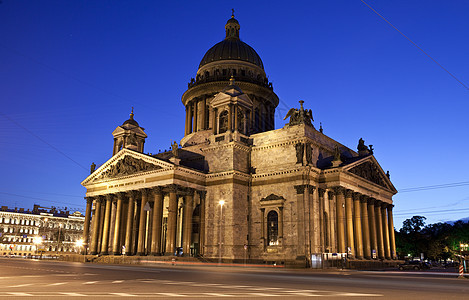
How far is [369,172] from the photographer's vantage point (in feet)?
184

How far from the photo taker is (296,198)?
47.3 metres

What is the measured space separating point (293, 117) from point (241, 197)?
11702 millimetres

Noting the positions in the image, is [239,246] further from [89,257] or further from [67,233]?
[67,233]

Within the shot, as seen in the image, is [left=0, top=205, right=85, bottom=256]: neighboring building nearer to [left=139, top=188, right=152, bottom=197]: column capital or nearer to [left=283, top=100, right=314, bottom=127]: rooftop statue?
[left=139, top=188, right=152, bottom=197]: column capital

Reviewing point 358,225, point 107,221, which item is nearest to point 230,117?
point 358,225

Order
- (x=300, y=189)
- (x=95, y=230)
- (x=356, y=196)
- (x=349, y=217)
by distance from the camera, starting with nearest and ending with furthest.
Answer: (x=300, y=189)
(x=349, y=217)
(x=356, y=196)
(x=95, y=230)

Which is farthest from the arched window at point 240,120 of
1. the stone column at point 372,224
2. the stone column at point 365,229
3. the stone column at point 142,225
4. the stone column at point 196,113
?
the stone column at point 372,224

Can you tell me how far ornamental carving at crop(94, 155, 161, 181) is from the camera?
52078 millimetres

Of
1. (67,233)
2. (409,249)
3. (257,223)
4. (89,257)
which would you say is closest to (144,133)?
(89,257)

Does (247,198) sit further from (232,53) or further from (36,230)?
(36,230)

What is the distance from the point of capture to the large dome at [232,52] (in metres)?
70.7

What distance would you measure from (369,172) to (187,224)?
2557 cm

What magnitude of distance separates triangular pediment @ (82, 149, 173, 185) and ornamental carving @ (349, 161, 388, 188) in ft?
77.1

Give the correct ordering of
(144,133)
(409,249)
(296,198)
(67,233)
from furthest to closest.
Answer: (67,233)
(409,249)
(144,133)
(296,198)
